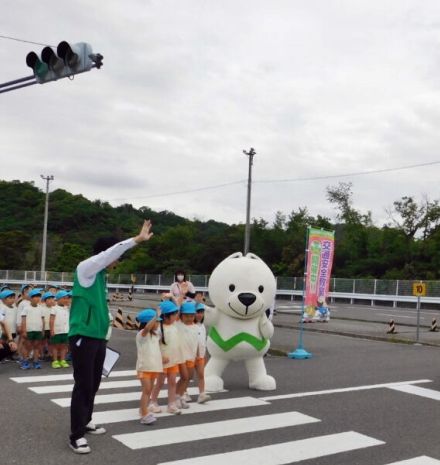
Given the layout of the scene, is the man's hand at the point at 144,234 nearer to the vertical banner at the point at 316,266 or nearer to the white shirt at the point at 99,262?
the white shirt at the point at 99,262

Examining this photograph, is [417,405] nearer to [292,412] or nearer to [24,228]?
[292,412]

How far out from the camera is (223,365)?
838 cm

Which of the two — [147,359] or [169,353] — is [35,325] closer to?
[169,353]

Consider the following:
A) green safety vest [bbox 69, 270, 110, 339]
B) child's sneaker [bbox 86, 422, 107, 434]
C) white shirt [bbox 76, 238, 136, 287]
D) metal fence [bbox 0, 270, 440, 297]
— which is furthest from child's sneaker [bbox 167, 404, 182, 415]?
metal fence [bbox 0, 270, 440, 297]

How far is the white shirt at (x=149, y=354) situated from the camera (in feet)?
20.1

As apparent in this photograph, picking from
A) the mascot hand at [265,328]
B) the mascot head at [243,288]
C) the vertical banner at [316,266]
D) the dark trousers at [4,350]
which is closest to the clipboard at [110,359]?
the mascot head at [243,288]

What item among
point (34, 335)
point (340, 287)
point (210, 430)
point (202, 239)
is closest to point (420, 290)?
point (34, 335)

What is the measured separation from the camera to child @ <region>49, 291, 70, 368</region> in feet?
32.4

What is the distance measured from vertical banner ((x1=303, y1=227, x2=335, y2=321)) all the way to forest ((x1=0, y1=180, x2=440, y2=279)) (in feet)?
99.6

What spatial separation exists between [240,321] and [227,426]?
233 centimetres

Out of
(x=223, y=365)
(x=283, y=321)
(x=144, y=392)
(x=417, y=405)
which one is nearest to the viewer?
(x=144, y=392)

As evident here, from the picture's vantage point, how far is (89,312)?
16.9 ft

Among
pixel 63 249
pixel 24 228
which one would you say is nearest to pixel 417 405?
pixel 63 249

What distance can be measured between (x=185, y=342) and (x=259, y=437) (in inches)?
63.4
